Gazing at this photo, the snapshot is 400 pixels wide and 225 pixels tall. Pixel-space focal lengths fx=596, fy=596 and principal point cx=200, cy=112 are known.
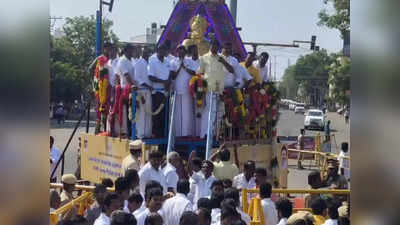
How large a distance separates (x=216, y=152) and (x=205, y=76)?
1231 mm

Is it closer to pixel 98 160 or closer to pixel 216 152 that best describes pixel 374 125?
Answer: pixel 216 152

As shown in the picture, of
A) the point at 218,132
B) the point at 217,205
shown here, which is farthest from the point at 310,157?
the point at 217,205

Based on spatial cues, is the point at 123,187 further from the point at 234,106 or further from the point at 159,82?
the point at 234,106

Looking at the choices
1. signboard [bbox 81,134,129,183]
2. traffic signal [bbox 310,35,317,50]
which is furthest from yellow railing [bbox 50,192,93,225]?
traffic signal [bbox 310,35,317,50]

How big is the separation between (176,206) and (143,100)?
13.8 feet

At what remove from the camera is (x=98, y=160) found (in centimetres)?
1030

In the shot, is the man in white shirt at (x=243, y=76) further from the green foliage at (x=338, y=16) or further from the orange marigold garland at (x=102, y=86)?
the green foliage at (x=338, y=16)

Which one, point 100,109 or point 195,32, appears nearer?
point 100,109

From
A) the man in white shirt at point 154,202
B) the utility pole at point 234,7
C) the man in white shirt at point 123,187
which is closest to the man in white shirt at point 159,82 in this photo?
the man in white shirt at point 123,187

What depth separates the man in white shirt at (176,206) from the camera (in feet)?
17.3

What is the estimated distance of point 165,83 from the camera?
946 cm

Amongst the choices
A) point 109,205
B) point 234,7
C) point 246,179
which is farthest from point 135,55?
point 234,7

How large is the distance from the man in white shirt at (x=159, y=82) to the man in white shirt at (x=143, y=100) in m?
0.12

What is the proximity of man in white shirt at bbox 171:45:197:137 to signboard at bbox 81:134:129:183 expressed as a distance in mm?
952
